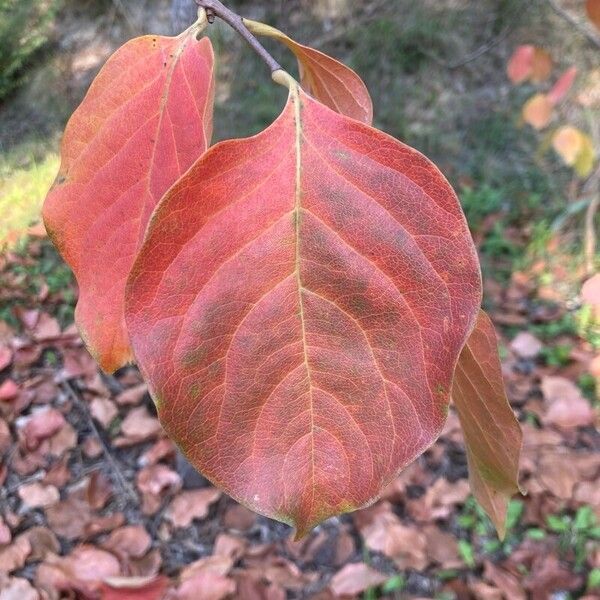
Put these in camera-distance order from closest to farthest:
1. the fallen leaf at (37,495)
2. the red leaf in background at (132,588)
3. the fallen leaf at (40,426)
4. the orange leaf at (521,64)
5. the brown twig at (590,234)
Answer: the red leaf in background at (132,588) < the fallen leaf at (37,495) < the fallen leaf at (40,426) < the orange leaf at (521,64) < the brown twig at (590,234)

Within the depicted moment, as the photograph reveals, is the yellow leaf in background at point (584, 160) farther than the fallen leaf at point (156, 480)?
Yes

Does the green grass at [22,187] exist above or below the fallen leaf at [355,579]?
above

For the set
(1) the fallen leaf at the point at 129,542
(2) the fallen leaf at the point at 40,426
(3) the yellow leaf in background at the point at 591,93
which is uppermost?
(3) the yellow leaf in background at the point at 591,93

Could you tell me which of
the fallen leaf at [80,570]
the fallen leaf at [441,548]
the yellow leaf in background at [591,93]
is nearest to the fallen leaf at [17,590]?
the fallen leaf at [80,570]

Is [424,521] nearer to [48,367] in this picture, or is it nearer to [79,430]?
[79,430]

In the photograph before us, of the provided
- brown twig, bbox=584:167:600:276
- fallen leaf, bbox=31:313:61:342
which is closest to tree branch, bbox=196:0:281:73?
fallen leaf, bbox=31:313:61:342

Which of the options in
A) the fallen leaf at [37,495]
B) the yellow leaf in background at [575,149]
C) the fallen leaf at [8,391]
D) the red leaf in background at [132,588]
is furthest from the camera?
the yellow leaf in background at [575,149]

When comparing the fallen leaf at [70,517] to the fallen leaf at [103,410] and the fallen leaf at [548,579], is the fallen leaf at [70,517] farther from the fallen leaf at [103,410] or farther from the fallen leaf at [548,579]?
the fallen leaf at [548,579]

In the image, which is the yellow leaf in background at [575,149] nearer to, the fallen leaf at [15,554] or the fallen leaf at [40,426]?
the fallen leaf at [40,426]

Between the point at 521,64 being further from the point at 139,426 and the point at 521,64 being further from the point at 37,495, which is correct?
the point at 37,495
